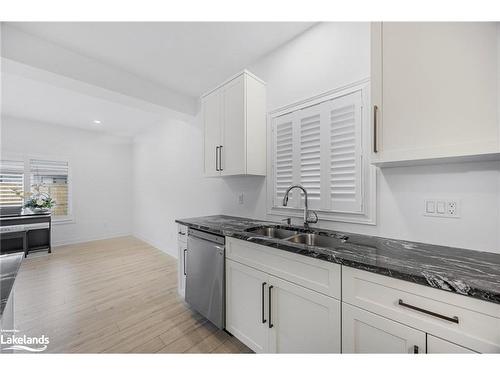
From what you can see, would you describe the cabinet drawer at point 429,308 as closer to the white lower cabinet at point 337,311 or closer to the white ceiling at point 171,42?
the white lower cabinet at point 337,311

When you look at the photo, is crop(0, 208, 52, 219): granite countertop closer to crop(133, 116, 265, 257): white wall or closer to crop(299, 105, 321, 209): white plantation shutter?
crop(133, 116, 265, 257): white wall

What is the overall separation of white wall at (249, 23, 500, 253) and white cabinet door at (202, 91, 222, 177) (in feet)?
1.96

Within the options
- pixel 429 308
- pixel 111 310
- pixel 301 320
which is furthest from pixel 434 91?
pixel 111 310

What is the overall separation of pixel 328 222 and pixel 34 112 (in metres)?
5.35

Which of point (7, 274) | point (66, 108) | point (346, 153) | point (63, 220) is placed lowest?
point (63, 220)

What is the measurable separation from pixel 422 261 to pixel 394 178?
62 centimetres

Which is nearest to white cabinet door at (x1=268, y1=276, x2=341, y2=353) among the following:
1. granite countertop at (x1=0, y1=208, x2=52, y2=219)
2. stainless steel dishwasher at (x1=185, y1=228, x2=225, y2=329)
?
stainless steel dishwasher at (x1=185, y1=228, x2=225, y2=329)

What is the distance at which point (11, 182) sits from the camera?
4.11m

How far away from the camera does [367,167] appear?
154cm

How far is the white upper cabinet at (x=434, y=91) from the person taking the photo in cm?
93

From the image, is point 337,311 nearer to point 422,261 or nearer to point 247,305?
point 422,261
